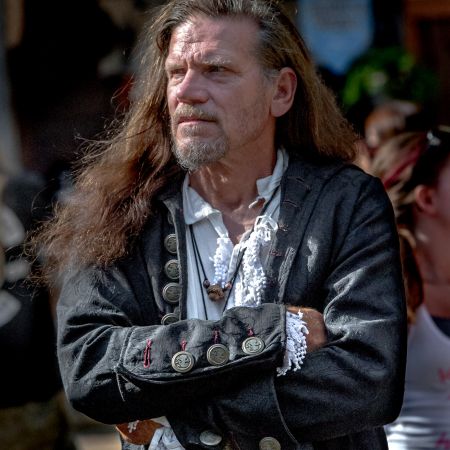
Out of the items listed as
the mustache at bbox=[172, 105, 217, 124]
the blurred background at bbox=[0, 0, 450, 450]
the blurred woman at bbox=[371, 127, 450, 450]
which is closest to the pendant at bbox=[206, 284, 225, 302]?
the mustache at bbox=[172, 105, 217, 124]

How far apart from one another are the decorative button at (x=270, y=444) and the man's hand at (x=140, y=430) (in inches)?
10.9

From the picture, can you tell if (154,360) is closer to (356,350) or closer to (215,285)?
(215,285)

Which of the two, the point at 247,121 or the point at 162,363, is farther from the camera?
the point at 247,121

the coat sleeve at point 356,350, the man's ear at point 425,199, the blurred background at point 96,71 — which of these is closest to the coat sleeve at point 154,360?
the coat sleeve at point 356,350

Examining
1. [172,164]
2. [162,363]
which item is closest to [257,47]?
[172,164]

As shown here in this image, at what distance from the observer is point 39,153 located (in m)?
6.03

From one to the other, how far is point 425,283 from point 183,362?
151cm

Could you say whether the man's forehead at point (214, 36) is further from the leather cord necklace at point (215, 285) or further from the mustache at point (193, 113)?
the leather cord necklace at point (215, 285)

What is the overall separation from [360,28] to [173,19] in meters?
4.20

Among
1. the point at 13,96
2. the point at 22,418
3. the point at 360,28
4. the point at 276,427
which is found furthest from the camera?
the point at 360,28

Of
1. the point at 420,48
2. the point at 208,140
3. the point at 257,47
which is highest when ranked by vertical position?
the point at 257,47

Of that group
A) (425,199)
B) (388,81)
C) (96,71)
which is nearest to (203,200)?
(425,199)

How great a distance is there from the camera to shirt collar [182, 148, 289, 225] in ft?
9.14

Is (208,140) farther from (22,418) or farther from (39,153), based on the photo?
(39,153)
